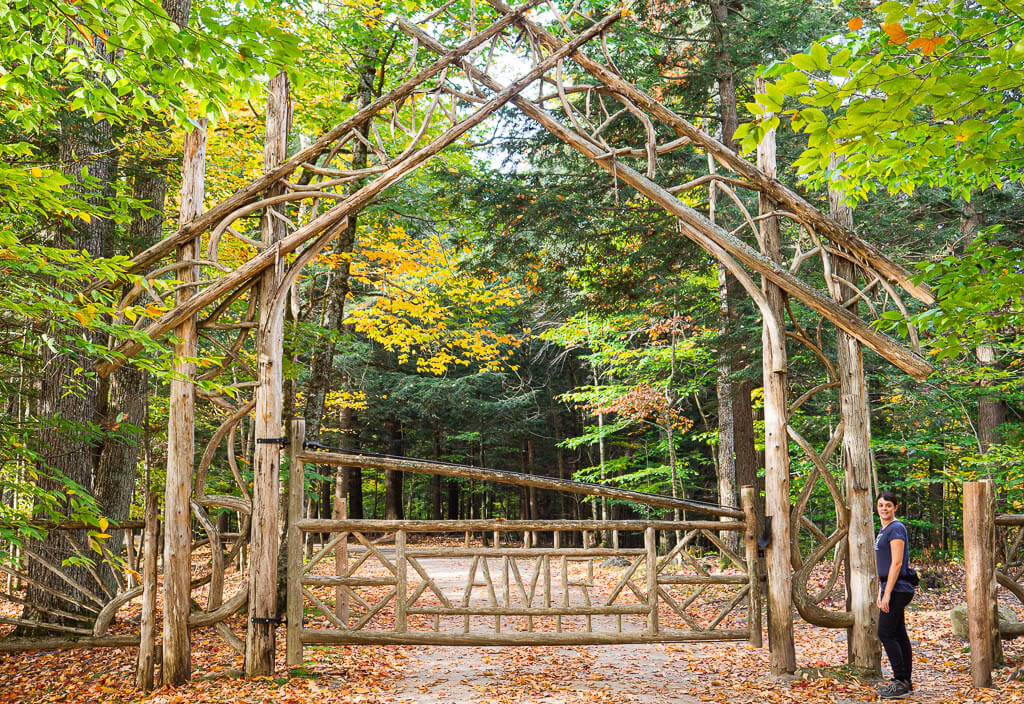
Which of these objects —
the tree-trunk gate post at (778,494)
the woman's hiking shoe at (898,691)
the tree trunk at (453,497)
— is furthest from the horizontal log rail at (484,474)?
the tree trunk at (453,497)

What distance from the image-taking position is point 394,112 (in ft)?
20.2

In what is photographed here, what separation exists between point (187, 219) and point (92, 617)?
3815 millimetres

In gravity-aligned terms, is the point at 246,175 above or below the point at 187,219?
above

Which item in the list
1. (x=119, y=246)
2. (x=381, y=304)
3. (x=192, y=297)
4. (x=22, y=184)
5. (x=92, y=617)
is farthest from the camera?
(x=381, y=304)

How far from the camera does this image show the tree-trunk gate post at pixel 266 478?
19.1 feet

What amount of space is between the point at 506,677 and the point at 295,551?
7.08ft

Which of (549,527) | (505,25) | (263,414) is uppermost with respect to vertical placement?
(505,25)

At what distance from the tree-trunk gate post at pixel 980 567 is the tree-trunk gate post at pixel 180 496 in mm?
6325

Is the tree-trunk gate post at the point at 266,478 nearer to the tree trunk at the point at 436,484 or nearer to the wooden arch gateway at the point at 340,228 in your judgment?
the wooden arch gateway at the point at 340,228

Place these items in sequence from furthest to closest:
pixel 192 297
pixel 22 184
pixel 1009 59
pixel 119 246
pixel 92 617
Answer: pixel 119 246 → pixel 92 617 → pixel 192 297 → pixel 22 184 → pixel 1009 59

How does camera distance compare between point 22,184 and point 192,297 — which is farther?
point 192,297

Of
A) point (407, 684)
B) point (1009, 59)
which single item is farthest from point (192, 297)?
point (1009, 59)

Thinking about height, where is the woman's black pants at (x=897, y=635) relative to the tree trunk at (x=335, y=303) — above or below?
below

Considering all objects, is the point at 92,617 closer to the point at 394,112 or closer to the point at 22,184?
the point at 22,184
